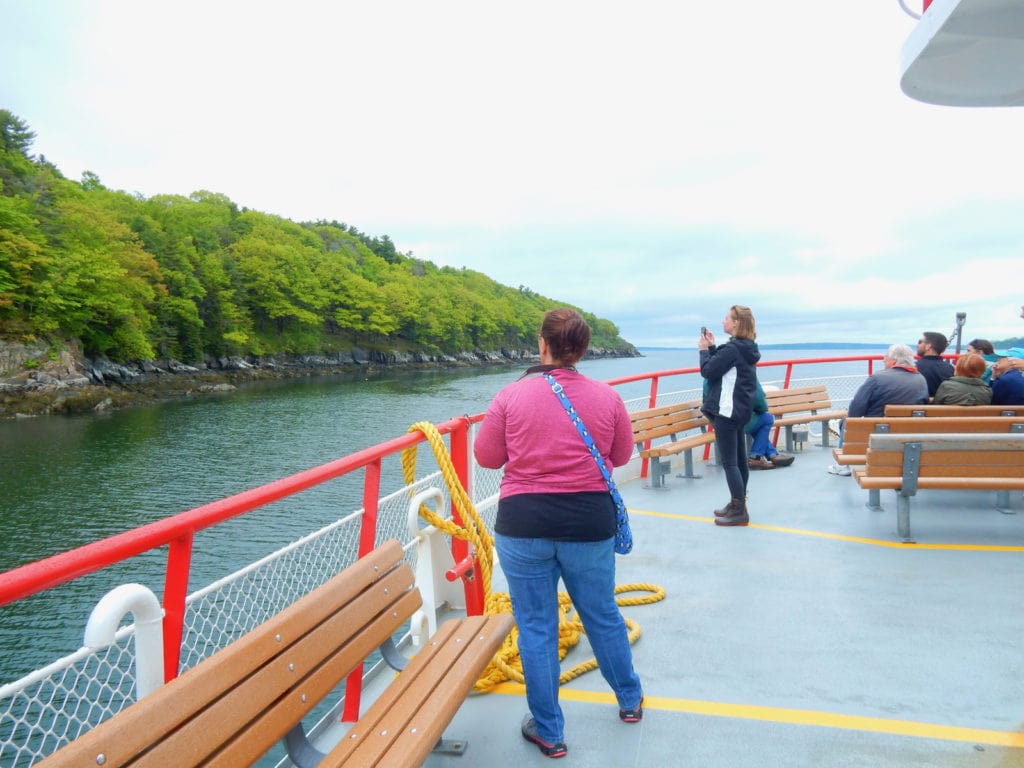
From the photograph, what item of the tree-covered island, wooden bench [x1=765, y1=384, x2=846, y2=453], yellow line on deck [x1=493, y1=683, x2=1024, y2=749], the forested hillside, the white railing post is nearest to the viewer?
yellow line on deck [x1=493, y1=683, x2=1024, y2=749]

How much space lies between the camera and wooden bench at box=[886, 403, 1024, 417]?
562cm

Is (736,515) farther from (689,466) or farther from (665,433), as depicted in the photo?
(689,466)

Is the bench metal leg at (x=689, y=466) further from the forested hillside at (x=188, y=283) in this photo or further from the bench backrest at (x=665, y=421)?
the forested hillside at (x=188, y=283)

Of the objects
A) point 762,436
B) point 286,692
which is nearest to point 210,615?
point 286,692

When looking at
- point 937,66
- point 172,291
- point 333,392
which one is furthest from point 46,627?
point 172,291

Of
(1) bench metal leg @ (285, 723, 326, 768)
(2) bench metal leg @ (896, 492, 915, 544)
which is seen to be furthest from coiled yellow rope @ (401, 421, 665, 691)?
(2) bench metal leg @ (896, 492, 915, 544)

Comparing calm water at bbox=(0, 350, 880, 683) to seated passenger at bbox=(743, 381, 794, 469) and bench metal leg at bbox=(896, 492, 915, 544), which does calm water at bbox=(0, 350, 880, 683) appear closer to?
seated passenger at bbox=(743, 381, 794, 469)

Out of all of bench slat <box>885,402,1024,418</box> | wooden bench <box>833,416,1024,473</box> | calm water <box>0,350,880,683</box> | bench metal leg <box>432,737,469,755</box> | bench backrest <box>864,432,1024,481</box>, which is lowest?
calm water <box>0,350,880,683</box>

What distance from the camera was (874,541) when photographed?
4824 millimetres

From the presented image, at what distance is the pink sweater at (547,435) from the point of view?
2346 millimetres

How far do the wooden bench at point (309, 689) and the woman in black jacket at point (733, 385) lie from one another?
9.57 feet

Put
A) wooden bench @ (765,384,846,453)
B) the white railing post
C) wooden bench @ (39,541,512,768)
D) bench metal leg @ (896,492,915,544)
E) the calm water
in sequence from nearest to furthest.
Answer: wooden bench @ (39,541,512,768)
the white railing post
bench metal leg @ (896,492,915,544)
wooden bench @ (765,384,846,453)
the calm water

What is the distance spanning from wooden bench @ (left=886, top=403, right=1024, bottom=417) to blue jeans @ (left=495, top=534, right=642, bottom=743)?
13.8 ft

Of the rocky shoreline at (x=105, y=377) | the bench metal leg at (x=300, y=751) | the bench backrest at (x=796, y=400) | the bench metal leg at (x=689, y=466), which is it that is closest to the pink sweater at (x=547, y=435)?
the bench metal leg at (x=300, y=751)
